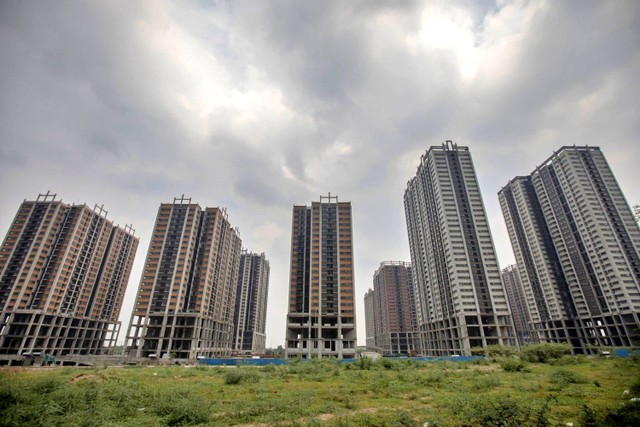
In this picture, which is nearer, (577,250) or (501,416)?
(501,416)

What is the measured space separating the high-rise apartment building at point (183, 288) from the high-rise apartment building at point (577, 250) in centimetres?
12336

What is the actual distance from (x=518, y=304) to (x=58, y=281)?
214 metres

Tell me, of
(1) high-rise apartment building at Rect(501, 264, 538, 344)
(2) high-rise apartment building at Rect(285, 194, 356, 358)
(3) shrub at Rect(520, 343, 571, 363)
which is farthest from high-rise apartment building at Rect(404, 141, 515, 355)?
(1) high-rise apartment building at Rect(501, 264, 538, 344)

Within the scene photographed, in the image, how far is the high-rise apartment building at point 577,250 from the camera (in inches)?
3509

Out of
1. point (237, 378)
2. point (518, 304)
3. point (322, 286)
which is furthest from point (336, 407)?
point (518, 304)

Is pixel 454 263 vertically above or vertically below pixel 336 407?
above

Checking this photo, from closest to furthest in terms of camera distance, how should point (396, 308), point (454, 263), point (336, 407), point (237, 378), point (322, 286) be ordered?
point (336, 407) → point (237, 378) → point (454, 263) → point (322, 286) → point (396, 308)

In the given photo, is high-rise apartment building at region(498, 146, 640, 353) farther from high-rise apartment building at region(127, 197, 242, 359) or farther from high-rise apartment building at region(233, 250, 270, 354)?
high-rise apartment building at region(233, 250, 270, 354)

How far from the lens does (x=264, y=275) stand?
619 feet

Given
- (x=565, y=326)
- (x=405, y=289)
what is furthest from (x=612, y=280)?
(x=405, y=289)

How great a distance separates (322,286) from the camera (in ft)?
320

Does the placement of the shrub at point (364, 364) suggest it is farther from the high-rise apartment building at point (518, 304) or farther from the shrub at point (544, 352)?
the high-rise apartment building at point (518, 304)

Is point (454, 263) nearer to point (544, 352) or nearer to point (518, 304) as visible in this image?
point (544, 352)

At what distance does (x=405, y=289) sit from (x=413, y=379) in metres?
157
